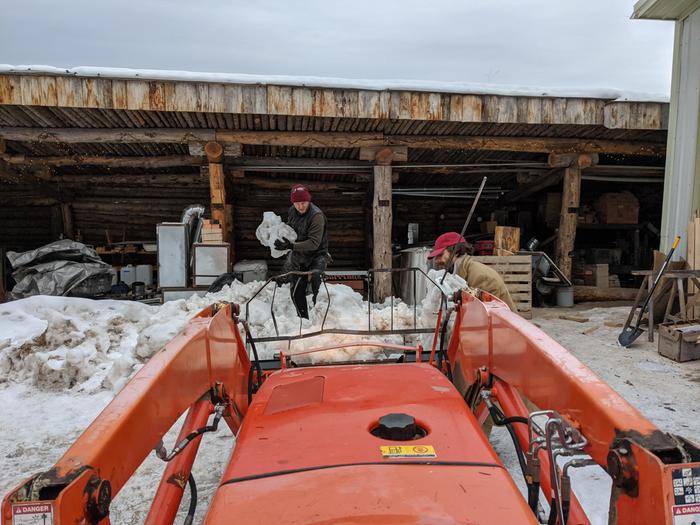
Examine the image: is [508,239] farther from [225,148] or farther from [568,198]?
[225,148]

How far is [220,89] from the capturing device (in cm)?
631

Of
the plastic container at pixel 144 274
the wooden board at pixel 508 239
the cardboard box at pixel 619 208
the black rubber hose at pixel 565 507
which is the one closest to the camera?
the black rubber hose at pixel 565 507

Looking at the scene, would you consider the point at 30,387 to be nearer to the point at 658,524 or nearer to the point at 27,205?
the point at 658,524

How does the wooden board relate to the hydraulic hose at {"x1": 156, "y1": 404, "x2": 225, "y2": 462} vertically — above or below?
above

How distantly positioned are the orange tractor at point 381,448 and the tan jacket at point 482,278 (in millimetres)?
1608

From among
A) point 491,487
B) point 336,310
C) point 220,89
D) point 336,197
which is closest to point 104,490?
point 491,487

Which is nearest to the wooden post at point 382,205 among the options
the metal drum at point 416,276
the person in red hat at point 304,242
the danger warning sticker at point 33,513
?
the metal drum at point 416,276

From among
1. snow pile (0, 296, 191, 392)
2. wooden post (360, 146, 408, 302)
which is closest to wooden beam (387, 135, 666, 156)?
wooden post (360, 146, 408, 302)

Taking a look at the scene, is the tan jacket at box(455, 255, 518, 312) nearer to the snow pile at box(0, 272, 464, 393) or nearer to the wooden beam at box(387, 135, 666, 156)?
the snow pile at box(0, 272, 464, 393)

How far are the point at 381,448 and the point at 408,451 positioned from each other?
0.26 feet

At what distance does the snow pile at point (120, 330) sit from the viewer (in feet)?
14.1

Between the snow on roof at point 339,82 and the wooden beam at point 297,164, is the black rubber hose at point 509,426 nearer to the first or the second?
the snow on roof at point 339,82

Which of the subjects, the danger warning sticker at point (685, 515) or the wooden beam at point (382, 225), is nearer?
the danger warning sticker at point (685, 515)

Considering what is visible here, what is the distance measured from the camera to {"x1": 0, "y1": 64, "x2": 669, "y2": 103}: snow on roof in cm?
597
